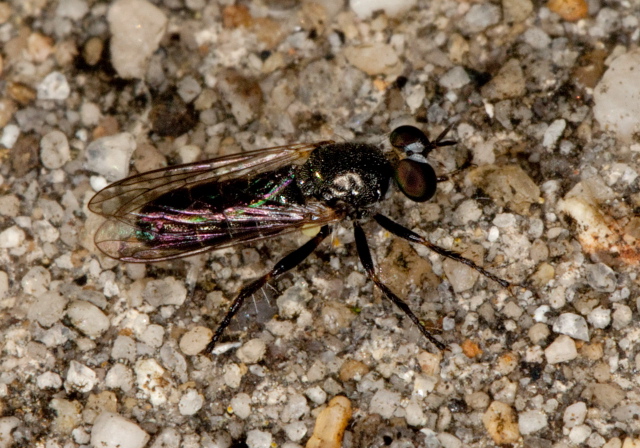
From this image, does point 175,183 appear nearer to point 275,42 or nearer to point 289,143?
point 289,143

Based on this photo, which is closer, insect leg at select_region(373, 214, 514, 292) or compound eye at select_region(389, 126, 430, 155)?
insect leg at select_region(373, 214, 514, 292)

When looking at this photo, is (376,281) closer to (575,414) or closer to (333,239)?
(333,239)

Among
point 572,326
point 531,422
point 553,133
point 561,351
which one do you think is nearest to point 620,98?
point 553,133

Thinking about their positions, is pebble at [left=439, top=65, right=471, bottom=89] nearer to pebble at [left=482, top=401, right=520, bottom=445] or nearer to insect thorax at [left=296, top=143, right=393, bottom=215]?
insect thorax at [left=296, top=143, right=393, bottom=215]

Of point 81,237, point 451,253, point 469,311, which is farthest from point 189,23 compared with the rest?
point 469,311

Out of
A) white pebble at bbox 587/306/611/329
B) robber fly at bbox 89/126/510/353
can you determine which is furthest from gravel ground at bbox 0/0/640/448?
robber fly at bbox 89/126/510/353

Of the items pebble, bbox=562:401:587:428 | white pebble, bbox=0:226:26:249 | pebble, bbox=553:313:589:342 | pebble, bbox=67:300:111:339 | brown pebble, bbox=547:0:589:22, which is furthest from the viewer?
brown pebble, bbox=547:0:589:22
